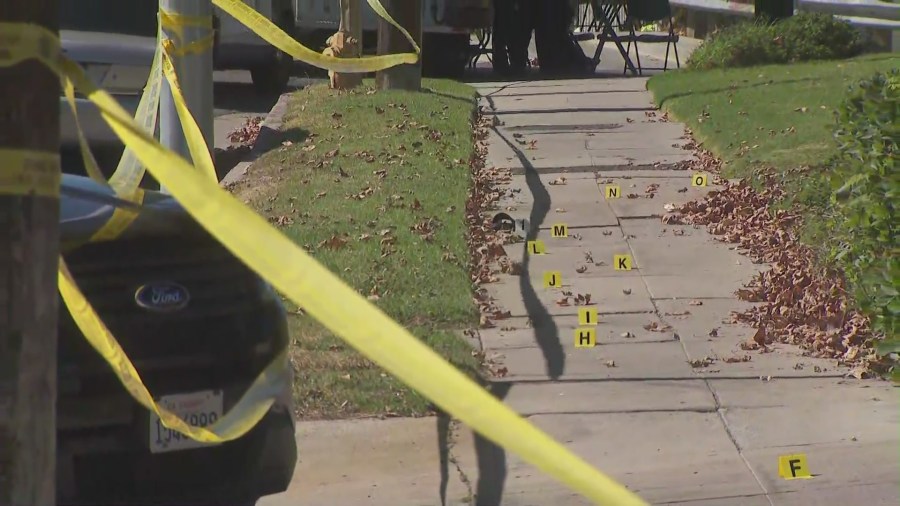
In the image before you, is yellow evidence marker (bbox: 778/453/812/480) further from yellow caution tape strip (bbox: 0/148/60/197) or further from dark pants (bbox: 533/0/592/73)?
dark pants (bbox: 533/0/592/73)

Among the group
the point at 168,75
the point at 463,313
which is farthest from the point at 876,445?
the point at 168,75

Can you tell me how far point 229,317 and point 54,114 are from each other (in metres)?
1.35

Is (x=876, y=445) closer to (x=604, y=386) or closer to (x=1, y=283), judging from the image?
(x=604, y=386)

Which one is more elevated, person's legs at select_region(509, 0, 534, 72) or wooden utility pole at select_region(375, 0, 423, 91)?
wooden utility pole at select_region(375, 0, 423, 91)

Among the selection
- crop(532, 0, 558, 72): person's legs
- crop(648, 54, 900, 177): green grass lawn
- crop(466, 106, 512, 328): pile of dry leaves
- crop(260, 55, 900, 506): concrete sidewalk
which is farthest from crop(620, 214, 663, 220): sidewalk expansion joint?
crop(532, 0, 558, 72): person's legs

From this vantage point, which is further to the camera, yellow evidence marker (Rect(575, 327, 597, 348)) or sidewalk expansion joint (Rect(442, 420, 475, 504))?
yellow evidence marker (Rect(575, 327, 597, 348))

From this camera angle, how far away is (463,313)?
755 centimetres

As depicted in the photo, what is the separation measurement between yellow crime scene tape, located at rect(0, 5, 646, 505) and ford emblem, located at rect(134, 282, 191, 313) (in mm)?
1197

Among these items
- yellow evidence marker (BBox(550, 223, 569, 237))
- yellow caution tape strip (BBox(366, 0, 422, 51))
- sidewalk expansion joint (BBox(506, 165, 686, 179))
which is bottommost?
sidewalk expansion joint (BBox(506, 165, 686, 179))

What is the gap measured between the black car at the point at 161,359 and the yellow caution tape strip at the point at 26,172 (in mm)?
1067

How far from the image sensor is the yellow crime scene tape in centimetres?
259

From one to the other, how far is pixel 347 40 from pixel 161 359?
36.8 feet

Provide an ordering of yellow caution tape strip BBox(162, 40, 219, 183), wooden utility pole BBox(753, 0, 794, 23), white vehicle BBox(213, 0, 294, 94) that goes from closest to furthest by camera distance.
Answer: yellow caution tape strip BBox(162, 40, 219, 183) → white vehicle BBox(213, 0, 294, 94) → wooden utility pole BBox(753, 0, 794, 23)

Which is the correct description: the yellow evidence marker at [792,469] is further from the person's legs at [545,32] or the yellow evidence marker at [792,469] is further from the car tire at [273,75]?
the person's legs at [545,32]
